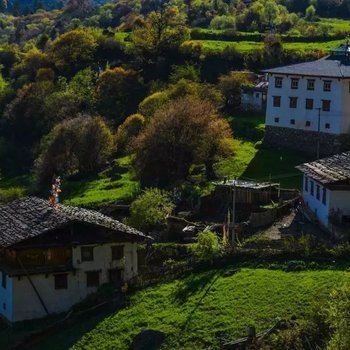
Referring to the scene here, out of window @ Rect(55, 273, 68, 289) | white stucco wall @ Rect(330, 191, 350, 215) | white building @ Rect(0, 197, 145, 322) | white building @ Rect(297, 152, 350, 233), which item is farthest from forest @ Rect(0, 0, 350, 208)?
window @ Rect(55, 273, 68, 289)

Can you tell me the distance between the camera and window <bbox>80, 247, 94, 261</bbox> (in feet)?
160

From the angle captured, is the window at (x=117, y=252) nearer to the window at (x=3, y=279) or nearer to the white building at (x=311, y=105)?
the window at (x=3, y=279)

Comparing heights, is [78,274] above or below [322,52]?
below

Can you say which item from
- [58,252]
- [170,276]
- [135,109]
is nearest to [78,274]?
[58,252]

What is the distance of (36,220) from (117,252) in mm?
4803

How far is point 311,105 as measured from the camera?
246 feet

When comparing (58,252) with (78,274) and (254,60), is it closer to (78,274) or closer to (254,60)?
(78,274)

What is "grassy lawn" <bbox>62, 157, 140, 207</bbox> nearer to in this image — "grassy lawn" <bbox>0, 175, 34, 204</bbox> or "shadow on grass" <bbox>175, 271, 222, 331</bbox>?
"grassy lawn" <bbox>0, 175, 34, 204</bbox>

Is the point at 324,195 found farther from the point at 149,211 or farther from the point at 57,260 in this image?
the point at 57,260

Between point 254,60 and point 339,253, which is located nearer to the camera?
point 339,253

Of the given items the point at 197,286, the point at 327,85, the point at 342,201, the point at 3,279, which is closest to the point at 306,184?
the point at 342,201

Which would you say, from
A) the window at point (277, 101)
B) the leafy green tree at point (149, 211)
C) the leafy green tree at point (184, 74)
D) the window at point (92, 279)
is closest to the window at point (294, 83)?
the window at point (277, 101)

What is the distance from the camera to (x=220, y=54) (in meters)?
115

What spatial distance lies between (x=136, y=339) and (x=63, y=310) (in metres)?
7.61
